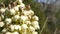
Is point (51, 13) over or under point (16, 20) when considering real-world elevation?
over

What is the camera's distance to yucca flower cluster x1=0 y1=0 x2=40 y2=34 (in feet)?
9.96

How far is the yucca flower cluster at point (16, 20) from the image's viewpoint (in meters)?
3.04

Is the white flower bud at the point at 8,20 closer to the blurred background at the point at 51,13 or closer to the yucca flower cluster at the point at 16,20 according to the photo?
the yucca flower cluster at the point at 16,20

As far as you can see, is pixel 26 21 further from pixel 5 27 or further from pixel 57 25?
pixel 57 25

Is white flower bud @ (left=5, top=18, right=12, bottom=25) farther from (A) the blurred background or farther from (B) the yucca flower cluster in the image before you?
(A) the blurred background

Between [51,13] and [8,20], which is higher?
[51,13]

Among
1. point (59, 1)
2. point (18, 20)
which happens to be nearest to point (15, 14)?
point (18, 20)

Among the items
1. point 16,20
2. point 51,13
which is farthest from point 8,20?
point 51,13

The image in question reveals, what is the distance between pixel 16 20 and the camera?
305 centimetres

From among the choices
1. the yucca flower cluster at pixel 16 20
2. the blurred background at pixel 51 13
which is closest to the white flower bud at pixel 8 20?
the yucca flower cluster at pixel 16 20

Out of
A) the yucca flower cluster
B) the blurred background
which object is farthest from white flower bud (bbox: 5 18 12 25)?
the blurred background

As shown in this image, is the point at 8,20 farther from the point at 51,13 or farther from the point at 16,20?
the point at 51,13

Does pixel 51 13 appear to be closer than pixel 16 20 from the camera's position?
No

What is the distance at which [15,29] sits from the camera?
3.03 metres
